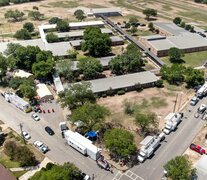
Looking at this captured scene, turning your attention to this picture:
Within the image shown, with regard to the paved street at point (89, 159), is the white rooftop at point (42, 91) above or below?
above

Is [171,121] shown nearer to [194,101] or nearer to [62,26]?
[194,101]

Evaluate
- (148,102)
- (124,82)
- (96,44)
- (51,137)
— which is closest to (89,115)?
(51,137)

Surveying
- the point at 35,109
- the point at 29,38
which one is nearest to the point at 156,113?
the point at 35,109

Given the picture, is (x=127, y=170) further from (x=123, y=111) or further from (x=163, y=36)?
(x=163, y=36)

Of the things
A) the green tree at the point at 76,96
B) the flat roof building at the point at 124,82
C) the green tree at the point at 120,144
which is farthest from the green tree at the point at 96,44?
the green tree at the point at 120,144

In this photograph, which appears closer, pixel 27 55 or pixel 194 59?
pixel 27 55

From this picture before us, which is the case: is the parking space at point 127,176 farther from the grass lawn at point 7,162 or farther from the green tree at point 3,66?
the green tree at point 3,66

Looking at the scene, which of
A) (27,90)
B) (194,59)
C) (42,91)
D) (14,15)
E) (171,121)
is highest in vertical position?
(14,15)
